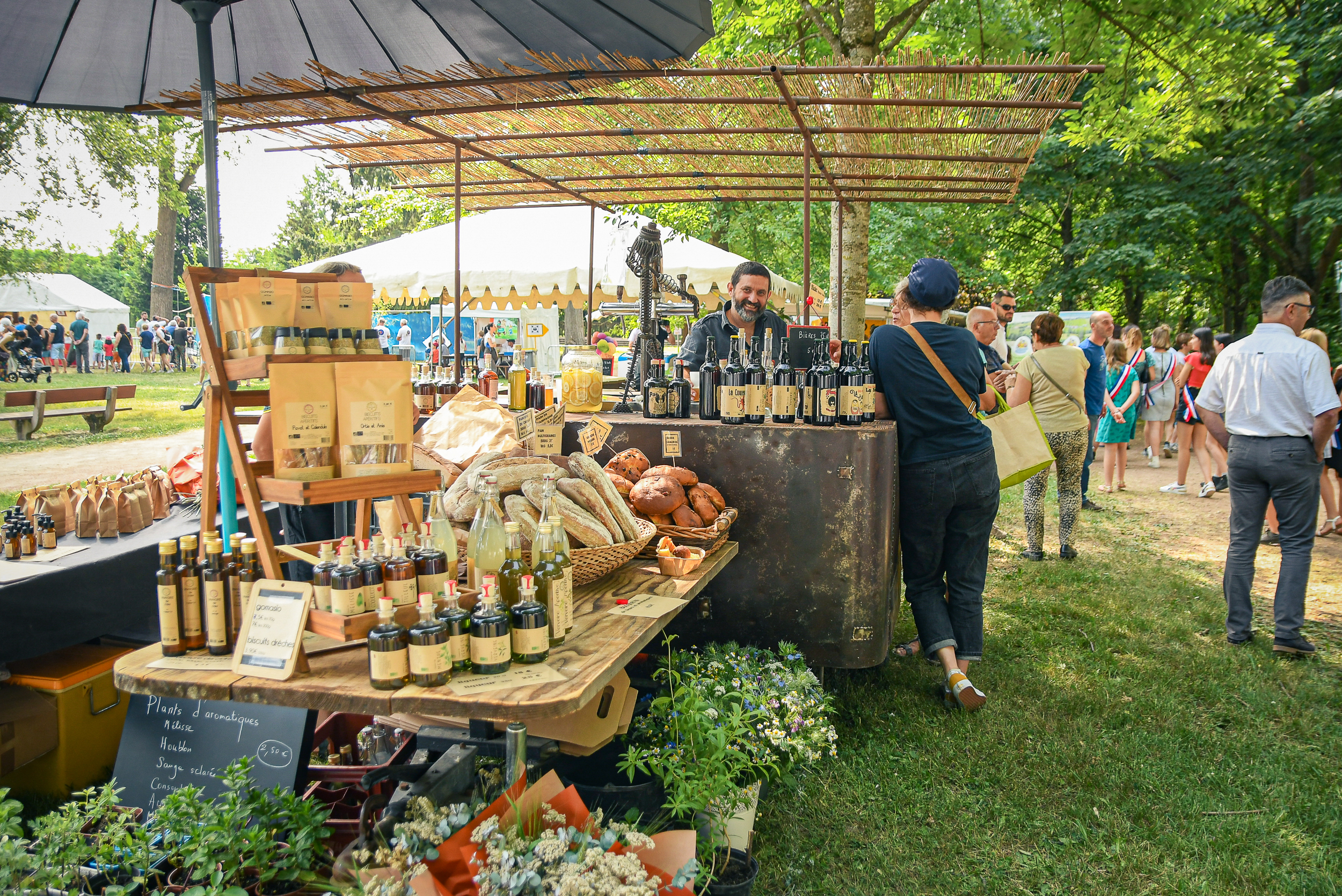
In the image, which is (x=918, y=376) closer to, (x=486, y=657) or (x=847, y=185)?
(x=486, y=657)

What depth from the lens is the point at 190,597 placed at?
1899 millimetres

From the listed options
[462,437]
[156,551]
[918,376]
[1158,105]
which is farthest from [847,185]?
[156,551]

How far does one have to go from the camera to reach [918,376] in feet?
11.5

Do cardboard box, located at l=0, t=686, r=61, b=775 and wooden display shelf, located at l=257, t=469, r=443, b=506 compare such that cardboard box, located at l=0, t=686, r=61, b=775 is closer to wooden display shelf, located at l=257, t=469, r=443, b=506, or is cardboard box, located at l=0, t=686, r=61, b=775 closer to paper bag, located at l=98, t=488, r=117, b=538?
paper bag, located at l=98, t=488, r=117, b=538

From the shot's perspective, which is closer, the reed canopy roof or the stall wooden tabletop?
the stall wooden tabletop

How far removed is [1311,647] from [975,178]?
10.9ft

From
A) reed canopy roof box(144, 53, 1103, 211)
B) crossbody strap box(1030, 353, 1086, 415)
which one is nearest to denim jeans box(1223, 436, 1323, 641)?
crossbody strap box(1030, 353, 1086, 415)

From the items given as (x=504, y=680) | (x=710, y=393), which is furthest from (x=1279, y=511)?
(x=504, y=680)

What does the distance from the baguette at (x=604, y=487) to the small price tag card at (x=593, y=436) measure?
150 mm

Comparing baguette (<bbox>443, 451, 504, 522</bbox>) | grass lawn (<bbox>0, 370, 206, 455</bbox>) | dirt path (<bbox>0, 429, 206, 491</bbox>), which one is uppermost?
baguette (<bbox>443, 451, 504, 522</bbox>)

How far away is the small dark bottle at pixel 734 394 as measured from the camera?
334 centimetres

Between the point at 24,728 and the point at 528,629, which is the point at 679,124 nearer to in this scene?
the point at 528,629

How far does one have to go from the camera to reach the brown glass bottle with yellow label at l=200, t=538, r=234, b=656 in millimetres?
1857

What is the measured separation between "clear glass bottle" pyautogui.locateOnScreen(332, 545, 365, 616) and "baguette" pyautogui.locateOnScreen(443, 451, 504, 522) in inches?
26.4
